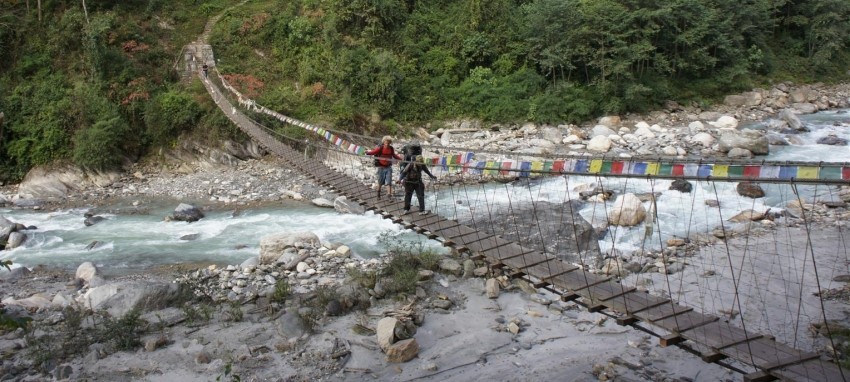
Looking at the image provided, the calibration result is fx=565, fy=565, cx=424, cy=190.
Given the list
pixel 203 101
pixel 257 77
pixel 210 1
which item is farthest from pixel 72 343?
pixel 210 1

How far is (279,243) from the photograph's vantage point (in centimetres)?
809

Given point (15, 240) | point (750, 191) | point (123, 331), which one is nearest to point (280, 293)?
point (123, 331)

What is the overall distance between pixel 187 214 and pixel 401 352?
6597 millimetres

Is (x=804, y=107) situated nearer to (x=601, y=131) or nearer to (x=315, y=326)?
(x=601, y=131)

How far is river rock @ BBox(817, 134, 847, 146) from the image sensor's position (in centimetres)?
1303

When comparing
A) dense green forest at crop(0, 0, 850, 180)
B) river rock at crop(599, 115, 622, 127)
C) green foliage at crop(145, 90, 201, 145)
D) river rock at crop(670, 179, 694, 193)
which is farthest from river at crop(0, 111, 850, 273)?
river rock at crop(599, 115, 622, 127)

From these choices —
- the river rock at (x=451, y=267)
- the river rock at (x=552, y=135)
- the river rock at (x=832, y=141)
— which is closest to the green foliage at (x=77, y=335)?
the river rock at (x=451, y=267)

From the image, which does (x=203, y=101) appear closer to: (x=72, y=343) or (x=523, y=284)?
(x=72, y=343)

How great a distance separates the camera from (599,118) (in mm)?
16562

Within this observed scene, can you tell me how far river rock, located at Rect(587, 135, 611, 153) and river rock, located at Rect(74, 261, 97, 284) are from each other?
1061 cm

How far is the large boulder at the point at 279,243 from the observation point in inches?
312

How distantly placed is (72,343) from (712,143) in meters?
13.3

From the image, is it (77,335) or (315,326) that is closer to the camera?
(77,335)

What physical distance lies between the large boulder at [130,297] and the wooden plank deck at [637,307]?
101 inches
